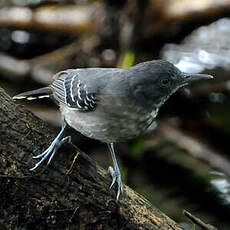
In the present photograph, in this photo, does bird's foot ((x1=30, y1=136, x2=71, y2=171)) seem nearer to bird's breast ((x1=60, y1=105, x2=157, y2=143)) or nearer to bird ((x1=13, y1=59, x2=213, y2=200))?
bird ((x1=13, y1=59, x2=213, y2=200))

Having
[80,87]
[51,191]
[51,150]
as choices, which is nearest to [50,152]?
[51,150]

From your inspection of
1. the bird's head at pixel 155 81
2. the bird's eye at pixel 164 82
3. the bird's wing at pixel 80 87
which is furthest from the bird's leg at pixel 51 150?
the bird's eye at pixel 164 82

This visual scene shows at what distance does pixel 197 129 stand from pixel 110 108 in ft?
6.88

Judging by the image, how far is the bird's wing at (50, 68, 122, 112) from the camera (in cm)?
339

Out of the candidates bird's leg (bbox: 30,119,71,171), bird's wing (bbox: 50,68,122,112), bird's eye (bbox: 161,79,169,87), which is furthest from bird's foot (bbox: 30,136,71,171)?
bird's eye (bbox: 161,79,169,87)

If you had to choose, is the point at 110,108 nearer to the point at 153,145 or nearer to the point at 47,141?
the point at 47,141

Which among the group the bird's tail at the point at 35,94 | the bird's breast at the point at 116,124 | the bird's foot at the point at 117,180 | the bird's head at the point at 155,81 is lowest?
the bird's foot at the point at 117,180

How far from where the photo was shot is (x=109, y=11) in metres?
5.52

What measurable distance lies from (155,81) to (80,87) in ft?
1.69

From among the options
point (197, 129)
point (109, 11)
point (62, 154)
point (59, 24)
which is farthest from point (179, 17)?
point (62, 154)

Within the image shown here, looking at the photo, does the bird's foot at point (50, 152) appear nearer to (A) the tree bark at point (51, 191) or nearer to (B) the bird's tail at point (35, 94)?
(A) the tree bark at point (51, 191)

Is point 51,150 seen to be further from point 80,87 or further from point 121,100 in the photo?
point 80,87

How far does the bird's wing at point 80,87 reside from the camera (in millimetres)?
3389

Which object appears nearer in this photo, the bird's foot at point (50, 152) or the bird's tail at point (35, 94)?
the bird's foot at point (50, 152)
